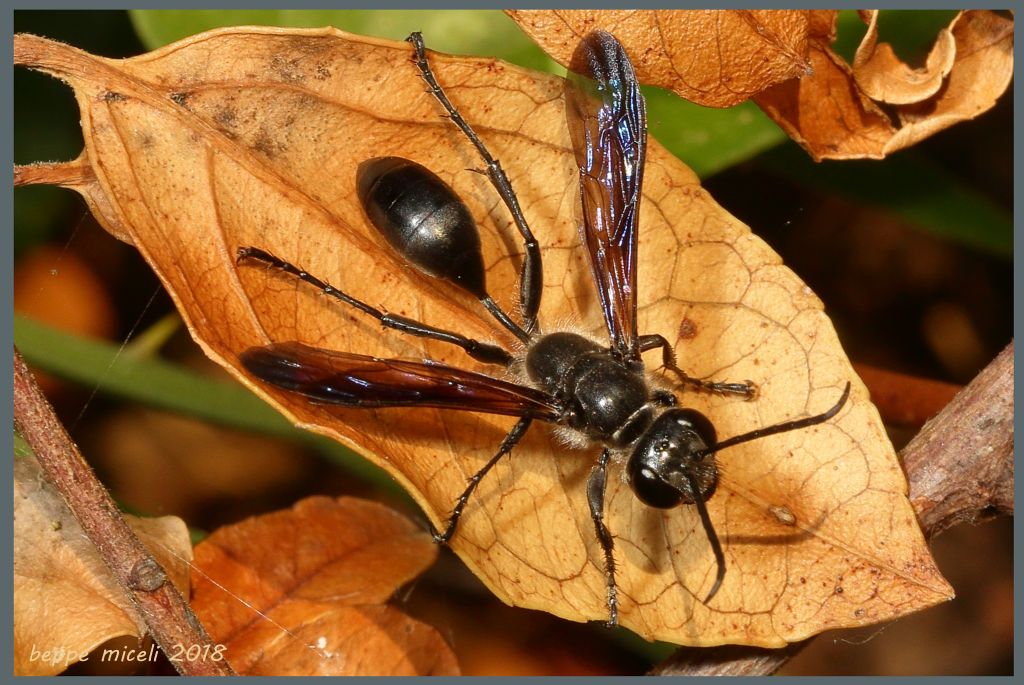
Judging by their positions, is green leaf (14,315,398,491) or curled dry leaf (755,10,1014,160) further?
green leaf (14,315,398,491)

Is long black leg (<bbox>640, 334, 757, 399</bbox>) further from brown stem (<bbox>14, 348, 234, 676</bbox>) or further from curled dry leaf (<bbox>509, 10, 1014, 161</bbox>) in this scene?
brown stem (<bbox>14, 348, 234, 676</bbox>)

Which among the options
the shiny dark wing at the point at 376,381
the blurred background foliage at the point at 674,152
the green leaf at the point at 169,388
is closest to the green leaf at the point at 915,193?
the blurred background foliage at the point at 674,152

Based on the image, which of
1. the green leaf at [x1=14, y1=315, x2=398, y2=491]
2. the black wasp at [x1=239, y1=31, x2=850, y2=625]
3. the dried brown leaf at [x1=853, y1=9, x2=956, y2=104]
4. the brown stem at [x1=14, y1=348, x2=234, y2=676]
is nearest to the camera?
the brown stem at [x1=14, y1=348, x2=234, y2=676]

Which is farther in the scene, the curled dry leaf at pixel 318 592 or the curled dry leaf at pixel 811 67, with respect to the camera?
the curled dry leaf at pixel 318 592

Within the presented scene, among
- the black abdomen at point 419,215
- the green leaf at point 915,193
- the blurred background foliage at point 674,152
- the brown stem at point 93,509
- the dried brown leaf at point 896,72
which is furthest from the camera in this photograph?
the green leaf at point 915,193

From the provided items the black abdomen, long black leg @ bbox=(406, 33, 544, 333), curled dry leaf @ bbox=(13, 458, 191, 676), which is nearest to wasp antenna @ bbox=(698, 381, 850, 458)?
long black leg @ bbox=(406, 33, 544, 333)

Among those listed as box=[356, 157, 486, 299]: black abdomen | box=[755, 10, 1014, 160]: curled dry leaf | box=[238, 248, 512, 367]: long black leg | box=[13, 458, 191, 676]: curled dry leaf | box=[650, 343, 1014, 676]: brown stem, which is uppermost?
box=[755, 10, 1014, 160]: curled dry leaf

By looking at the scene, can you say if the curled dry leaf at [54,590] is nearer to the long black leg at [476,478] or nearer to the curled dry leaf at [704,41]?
the long black leg at [476,478]

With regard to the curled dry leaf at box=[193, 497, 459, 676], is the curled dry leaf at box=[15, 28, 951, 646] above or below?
above
